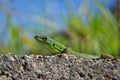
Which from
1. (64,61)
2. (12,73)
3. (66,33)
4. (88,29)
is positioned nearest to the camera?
(12,73)

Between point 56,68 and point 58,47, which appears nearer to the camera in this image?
point 56,68

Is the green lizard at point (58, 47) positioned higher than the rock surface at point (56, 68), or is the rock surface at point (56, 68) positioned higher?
the green lizard at point (58, 47)

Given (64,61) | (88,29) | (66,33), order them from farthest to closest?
(66,33) → (88,29) → (64,61)

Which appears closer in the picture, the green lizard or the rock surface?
the rock surface

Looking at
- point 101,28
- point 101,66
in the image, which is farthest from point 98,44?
point 101,66

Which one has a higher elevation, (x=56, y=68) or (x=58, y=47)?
(x=58, y=47)

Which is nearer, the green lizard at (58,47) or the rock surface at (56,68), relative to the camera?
the rock surface at (56,68)

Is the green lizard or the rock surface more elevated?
the green lizard

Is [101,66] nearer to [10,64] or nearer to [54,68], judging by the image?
[54,68]
